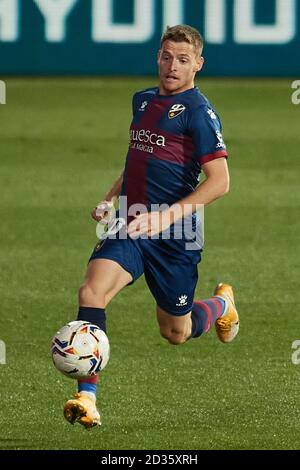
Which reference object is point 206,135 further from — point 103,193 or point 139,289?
point 103,193

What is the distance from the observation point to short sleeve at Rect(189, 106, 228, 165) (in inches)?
313

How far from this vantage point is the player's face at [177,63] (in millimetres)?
8125

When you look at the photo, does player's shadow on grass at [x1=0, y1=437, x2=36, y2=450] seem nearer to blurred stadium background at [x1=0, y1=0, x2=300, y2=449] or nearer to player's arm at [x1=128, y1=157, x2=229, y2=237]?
blurred stadium background at [x1=0, y1=0, x2=300, y2=449]

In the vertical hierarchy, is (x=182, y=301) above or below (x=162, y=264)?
below

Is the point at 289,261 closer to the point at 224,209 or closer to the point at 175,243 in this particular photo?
the point at 224,209

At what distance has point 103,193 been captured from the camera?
15344 millimetres

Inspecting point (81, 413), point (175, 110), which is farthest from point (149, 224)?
point (81, 413)

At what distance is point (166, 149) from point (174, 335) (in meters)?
1.32

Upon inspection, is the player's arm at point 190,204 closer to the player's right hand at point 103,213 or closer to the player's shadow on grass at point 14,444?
the player's right hand at point 103,213

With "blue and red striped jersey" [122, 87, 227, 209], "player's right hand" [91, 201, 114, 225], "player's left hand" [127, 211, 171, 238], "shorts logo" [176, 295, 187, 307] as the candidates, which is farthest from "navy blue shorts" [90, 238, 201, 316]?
"player's left hand" [127, 211, 171, 238]

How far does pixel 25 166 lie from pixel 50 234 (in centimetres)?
342

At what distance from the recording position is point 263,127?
19.3 m

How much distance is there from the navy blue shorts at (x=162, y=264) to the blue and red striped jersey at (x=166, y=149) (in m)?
0.26
